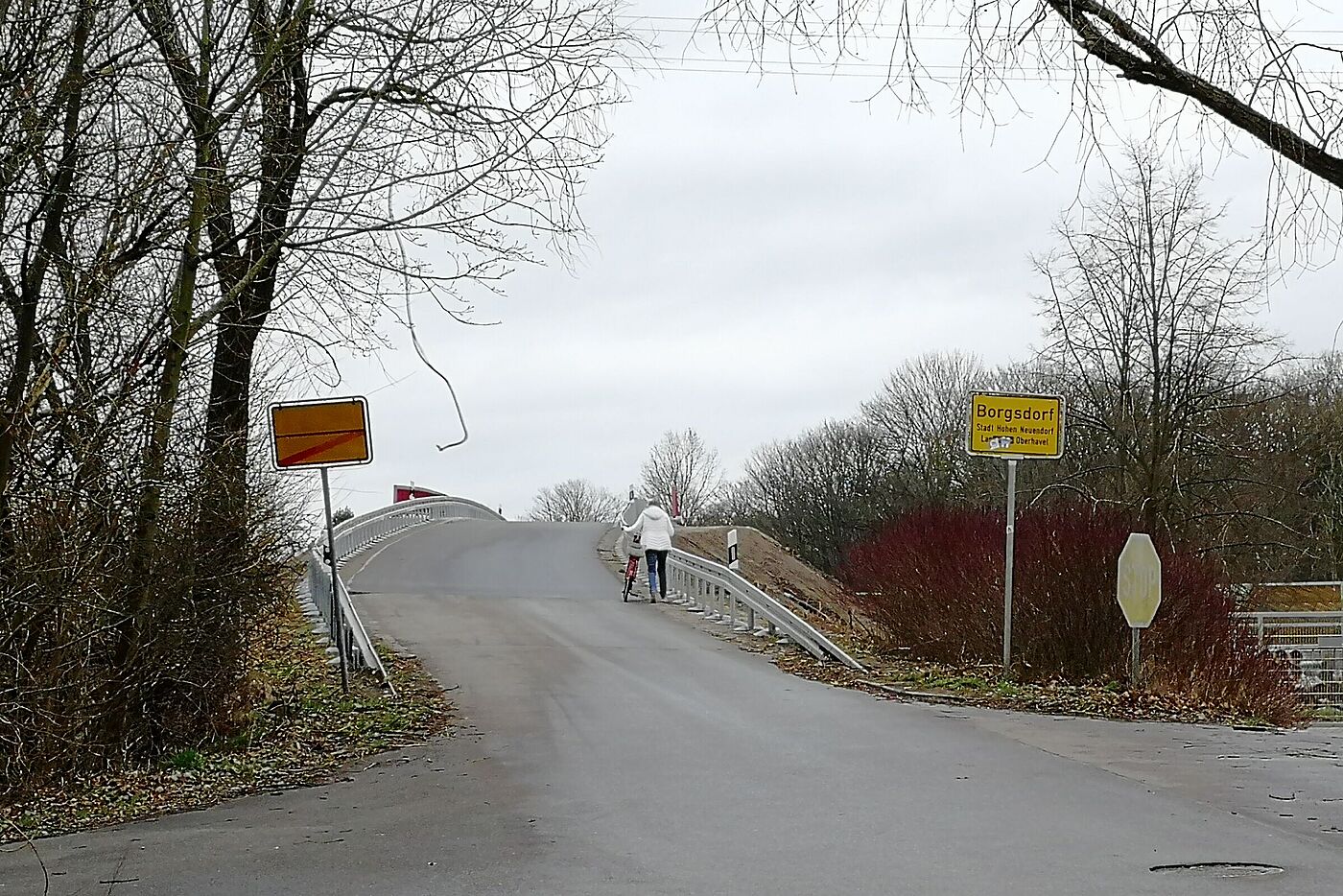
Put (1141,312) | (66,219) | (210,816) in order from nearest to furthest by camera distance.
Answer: (210,816) → (66,219) → (1141,312)

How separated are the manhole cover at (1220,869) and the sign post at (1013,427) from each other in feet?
31.2

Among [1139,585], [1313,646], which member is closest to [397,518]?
[1313,646]

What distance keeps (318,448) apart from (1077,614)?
8.56 meters

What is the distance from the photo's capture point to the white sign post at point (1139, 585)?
15086 mm

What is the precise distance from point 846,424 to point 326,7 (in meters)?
75.5

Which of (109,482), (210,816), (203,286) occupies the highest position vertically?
(203,286)

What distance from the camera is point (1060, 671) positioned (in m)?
16.9

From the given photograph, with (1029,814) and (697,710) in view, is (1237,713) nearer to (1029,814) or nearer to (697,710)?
(697,710)

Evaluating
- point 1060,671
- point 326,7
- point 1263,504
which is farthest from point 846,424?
point 326,7

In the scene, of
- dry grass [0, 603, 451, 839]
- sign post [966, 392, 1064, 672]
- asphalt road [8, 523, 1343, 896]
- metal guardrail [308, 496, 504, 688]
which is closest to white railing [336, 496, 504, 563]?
metal guardrail [308, 496, 504, 688]

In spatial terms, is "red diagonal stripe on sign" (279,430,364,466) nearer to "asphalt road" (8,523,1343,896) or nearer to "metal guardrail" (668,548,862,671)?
"asphalt road" (8,523,1343,896)

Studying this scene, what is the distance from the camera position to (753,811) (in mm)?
8781

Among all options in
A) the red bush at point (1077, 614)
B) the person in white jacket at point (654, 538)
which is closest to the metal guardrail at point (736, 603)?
the person in white jacket at point (654, 538)

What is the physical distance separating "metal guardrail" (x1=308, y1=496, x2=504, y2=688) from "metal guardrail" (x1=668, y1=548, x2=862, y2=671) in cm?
556
